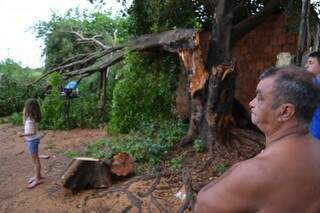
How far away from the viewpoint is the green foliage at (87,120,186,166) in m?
7.86

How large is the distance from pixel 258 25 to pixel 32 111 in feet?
19.1

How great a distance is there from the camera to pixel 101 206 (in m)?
6.16

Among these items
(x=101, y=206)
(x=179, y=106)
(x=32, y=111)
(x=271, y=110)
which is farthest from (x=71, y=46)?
(x=271, y=110)

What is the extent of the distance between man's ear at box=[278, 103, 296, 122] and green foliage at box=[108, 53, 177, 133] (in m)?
8.35

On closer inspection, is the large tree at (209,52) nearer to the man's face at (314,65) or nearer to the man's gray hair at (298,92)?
the man's face at (314,65)

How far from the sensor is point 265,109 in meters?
1.86

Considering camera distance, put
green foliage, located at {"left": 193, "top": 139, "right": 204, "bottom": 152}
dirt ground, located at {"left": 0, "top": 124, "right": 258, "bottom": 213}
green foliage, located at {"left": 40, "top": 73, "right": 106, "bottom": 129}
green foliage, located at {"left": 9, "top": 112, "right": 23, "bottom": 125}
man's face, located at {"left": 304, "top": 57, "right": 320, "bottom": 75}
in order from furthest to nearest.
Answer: green foliage, located at {"left": 9, "top": 112, "right": 23, "bottom": 125} → green foliage, located at {"left": 40, "top": 73, "right": 106, "bottom": 129} → green foliage, located at {"left": 193, "top": 139, "right": 204, "bottom": 152} → dirt ground, located at {"left": 0, "top": 124, "right": 258, "bottom": 213} → man's face, located at {"left": 304, "top": 57, "right": 320, "bottom": 75}

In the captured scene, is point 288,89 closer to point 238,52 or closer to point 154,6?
point 154,6

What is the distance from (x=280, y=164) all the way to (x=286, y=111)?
23 centimetres

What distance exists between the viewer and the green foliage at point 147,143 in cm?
786

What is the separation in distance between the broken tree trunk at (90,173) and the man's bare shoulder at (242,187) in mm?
5036

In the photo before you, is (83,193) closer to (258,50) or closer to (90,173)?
(90,173)

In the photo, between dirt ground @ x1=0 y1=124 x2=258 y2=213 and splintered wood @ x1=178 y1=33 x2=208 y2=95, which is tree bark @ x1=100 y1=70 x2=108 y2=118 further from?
splintered wood @ x1=178 y1=33 x2=208 y2=95

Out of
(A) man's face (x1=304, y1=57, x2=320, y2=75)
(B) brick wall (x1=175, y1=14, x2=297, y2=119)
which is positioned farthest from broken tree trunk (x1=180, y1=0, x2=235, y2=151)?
(A) man's face (x1=304, y1=57, x2=320, y2=75)
